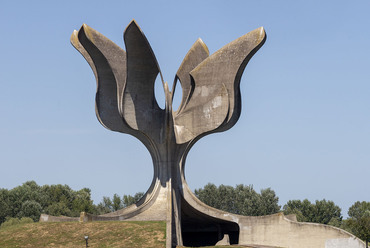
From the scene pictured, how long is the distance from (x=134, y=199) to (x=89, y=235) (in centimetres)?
3455

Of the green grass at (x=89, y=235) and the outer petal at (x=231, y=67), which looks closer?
the green grass at (x=89, y=235)

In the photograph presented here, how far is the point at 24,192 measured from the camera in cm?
5716

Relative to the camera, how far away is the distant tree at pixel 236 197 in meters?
57.9

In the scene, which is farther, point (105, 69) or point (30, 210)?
point (30, 210)

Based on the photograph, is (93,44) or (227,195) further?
(227,195)

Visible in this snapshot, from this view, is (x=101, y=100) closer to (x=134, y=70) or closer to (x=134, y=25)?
(x=134, y=70)

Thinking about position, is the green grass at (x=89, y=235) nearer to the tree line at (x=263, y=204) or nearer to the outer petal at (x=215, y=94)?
the outer petal at (x=215, y=94)

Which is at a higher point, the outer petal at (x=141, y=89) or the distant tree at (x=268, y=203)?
the outer petal at (x=141, y=89)

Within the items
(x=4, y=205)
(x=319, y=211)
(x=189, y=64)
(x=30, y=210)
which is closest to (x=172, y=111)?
(x=189, y=64)

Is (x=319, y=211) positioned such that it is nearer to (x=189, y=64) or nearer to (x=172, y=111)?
(x=189, y=64)

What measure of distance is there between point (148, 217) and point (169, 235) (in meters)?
5.13

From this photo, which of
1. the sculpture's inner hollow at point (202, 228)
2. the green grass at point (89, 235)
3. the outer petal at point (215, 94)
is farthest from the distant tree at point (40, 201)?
the outer petal at point (215, 94)

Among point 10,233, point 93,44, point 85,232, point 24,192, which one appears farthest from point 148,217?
point 24,192

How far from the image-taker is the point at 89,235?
97.9ft
